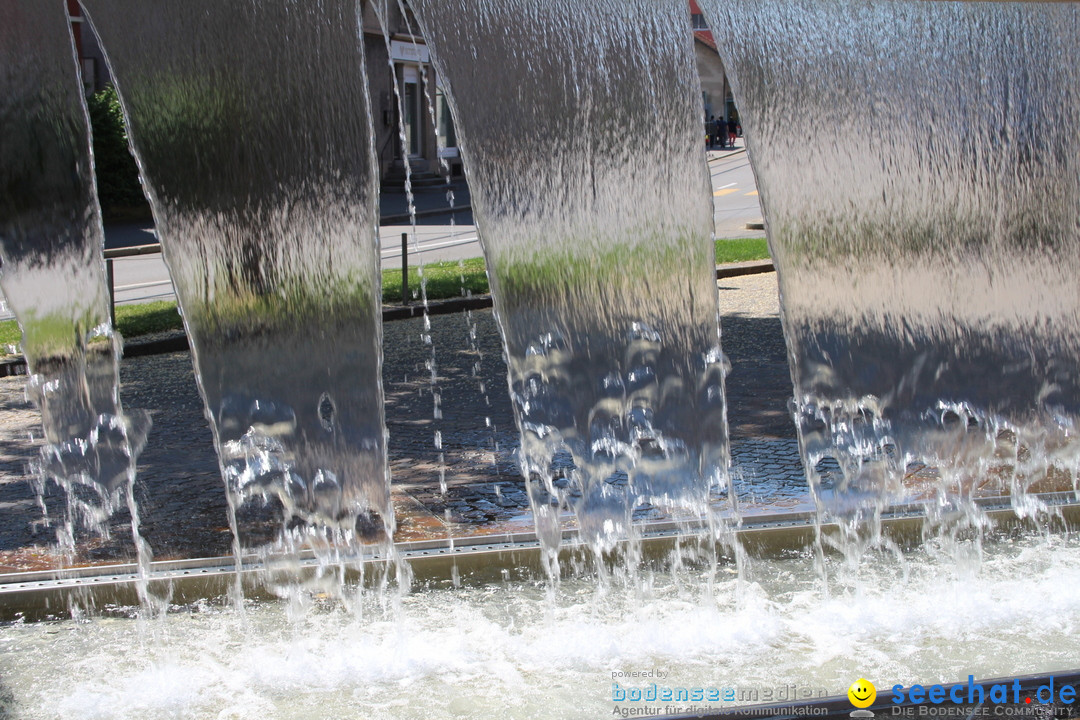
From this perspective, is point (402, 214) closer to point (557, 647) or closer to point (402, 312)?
point (402, 312)

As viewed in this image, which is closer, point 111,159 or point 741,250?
point 741,250

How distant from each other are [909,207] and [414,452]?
3136mm

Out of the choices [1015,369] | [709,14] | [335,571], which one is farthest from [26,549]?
[1015,369]

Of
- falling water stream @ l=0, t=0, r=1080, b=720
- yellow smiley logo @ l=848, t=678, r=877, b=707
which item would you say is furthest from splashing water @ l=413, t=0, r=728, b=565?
yellow smiley logo @ l=848, t=678, r=877, b=707

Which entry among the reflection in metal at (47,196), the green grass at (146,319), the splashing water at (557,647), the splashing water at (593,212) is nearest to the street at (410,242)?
the green grass at (146,319)

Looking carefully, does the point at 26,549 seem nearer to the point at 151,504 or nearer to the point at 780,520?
the point at 151,504

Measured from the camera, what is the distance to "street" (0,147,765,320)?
544 inches

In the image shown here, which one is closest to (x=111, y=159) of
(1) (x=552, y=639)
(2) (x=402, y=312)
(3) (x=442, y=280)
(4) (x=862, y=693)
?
(3) (x=442, y=280)

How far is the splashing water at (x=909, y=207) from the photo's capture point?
4.34 meters

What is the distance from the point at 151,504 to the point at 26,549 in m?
0.72

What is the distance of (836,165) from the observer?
14.4ft

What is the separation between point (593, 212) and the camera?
418 centimetres

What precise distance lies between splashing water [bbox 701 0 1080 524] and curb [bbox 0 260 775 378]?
5.11 m

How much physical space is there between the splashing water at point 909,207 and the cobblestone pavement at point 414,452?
86cm
